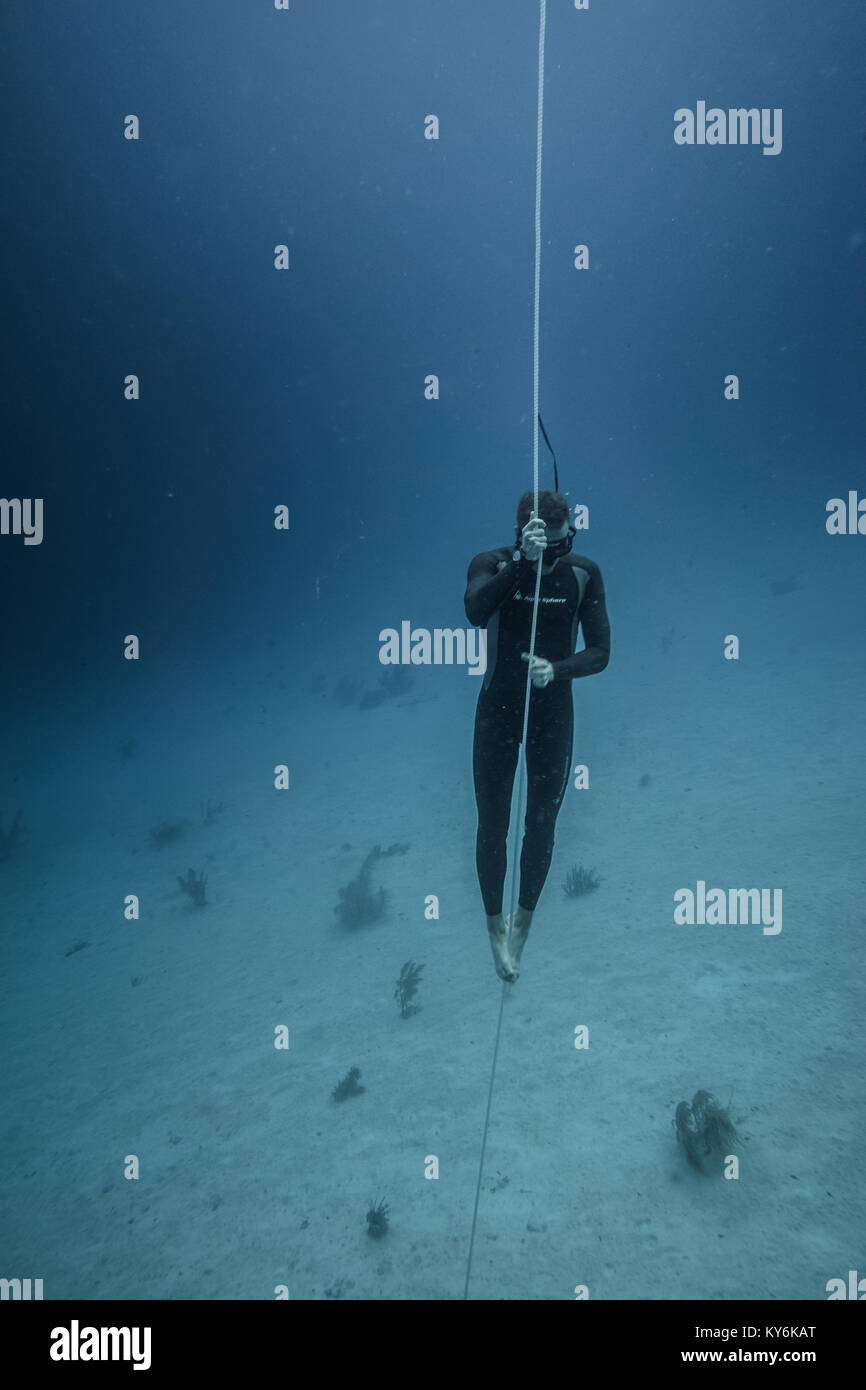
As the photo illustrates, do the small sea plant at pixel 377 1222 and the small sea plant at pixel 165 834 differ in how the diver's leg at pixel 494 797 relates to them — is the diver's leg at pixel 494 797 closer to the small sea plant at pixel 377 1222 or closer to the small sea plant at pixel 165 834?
the small sea plant at pixel 377 1222

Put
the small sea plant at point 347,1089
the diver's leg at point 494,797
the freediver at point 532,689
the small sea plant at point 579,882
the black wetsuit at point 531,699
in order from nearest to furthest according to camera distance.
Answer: the freediver at point 532,689
the black wetsuit at point 531,699
the diver's leg at point 494,797
the small sea plant at point 347,1089
the small sea plant at point 579,882

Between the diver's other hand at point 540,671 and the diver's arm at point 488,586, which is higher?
the diver's arm at point 488,586

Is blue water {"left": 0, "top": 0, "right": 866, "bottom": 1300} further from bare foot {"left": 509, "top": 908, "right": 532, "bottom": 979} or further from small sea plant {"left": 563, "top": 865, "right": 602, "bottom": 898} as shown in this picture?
bare foot {"left": 509, "top": 908, "right": 532, "bottom": 979}

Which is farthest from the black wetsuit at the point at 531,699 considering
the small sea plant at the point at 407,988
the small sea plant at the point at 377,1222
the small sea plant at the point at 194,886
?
the small sea plant at the point at 194,886

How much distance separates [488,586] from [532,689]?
31.9 inches

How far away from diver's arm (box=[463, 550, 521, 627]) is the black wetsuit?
0.01m

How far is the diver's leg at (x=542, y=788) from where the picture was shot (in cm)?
402

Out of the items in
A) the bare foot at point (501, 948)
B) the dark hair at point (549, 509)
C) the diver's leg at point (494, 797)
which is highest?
the dark hair at point (549, 509)

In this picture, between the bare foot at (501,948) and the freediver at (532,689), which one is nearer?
the freediver at (532,689)

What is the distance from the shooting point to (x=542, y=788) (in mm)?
4062

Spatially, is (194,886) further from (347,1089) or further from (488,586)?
(488,586)

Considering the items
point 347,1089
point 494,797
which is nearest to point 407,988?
point 347,1089

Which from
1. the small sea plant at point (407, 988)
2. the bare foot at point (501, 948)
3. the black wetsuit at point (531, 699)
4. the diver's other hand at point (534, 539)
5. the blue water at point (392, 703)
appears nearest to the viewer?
the diver's other hand at point (534, 539)

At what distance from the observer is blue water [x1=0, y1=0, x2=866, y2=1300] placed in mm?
5180
